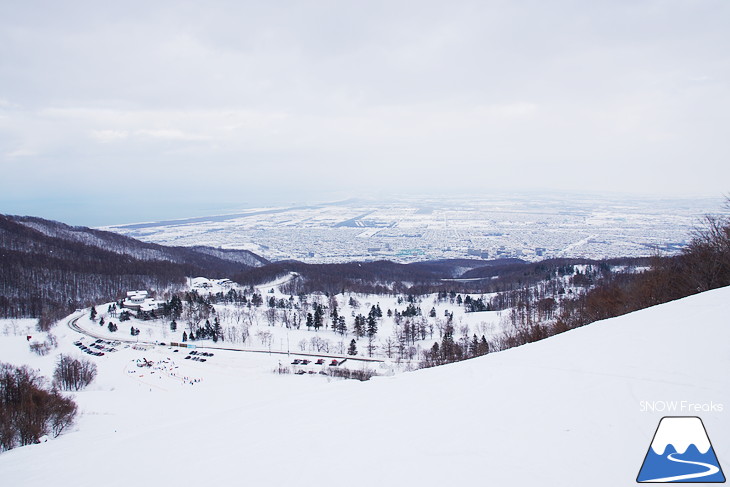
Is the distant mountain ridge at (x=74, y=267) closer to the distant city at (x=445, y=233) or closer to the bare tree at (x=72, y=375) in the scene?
the bare tree at (x=72, y=375)

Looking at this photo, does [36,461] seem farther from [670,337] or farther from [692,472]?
[670,337]

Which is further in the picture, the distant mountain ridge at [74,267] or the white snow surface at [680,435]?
the distant mountain ridge at [74,267]

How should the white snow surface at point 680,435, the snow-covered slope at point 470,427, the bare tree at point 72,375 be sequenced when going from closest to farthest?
the white snow surface at point 680,435
the snow-covered slope at point 470,427
the bare tree at point 72,375

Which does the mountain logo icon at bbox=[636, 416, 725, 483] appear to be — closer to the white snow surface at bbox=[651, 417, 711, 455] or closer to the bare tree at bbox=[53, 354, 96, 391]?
the white snow surface at bbox=[651, 417, 711, 455]
